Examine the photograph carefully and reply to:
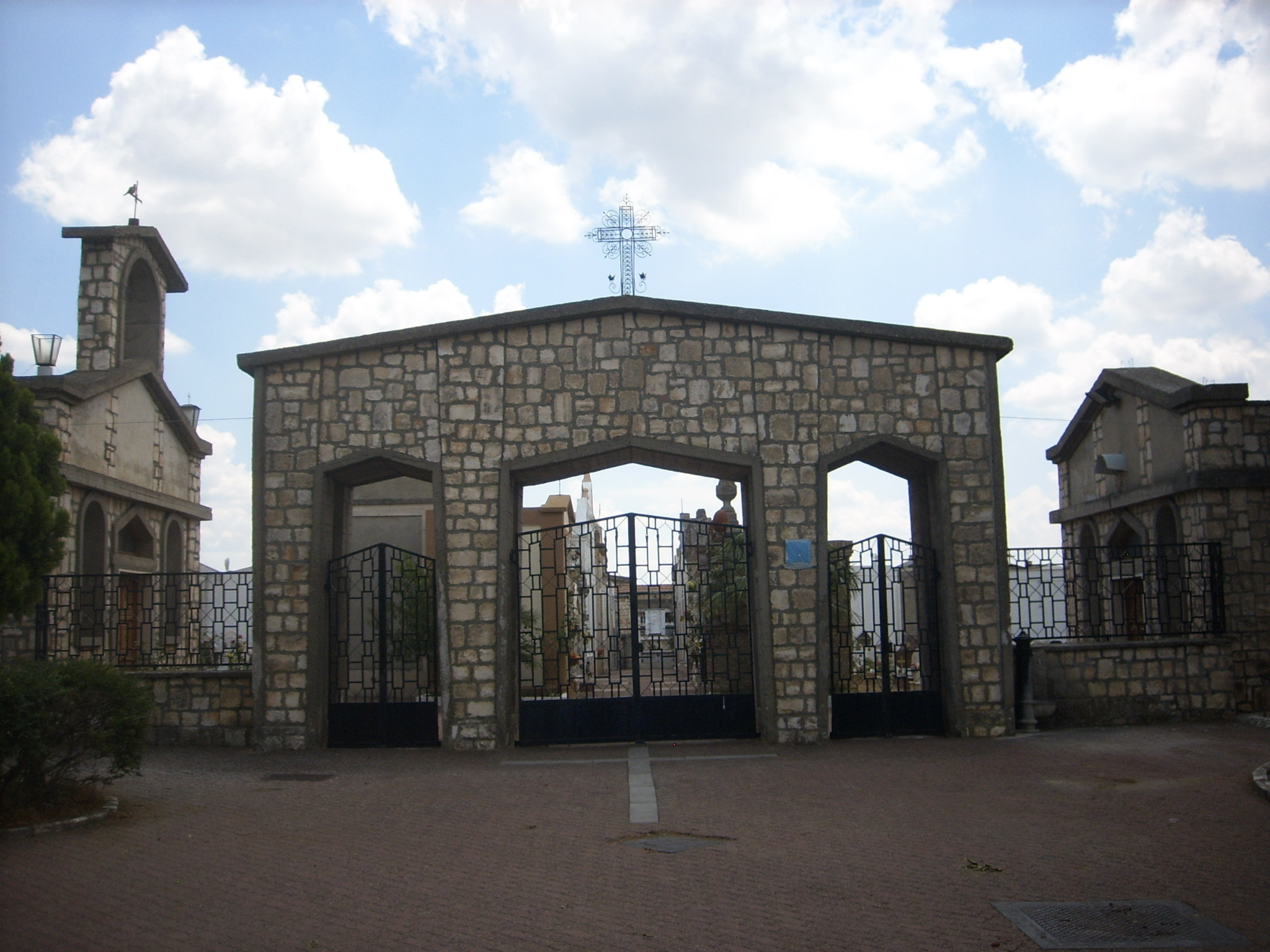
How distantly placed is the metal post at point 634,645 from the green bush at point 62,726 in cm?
535

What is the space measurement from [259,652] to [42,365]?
30.4 ft

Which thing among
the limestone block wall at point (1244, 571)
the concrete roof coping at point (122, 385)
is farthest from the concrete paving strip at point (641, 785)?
the concrete roof coping at point (122, 385)

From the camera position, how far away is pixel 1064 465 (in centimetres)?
1991

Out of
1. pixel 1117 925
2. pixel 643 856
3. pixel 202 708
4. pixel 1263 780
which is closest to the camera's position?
pixel 1117 925

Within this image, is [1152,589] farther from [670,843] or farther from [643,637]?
[670,843]

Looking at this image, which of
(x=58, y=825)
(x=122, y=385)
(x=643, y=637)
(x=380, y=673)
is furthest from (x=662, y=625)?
(x=122, y=385)

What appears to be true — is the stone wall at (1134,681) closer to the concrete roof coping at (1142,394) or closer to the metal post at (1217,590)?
the metal post at (1217,590)

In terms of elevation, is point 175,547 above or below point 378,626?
above

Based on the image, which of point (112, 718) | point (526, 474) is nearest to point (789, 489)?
point (526, 474)

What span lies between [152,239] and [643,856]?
1789 cm

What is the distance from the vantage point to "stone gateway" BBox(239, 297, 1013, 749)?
12.2 metres

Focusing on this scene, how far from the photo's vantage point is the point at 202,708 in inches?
499

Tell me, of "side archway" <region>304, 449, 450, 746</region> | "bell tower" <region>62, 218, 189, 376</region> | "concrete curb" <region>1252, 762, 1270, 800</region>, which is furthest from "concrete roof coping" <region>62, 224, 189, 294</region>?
"concrete curb" <region>1252, 762, 1270, 800</region>

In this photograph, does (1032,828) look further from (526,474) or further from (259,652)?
(259,652)
